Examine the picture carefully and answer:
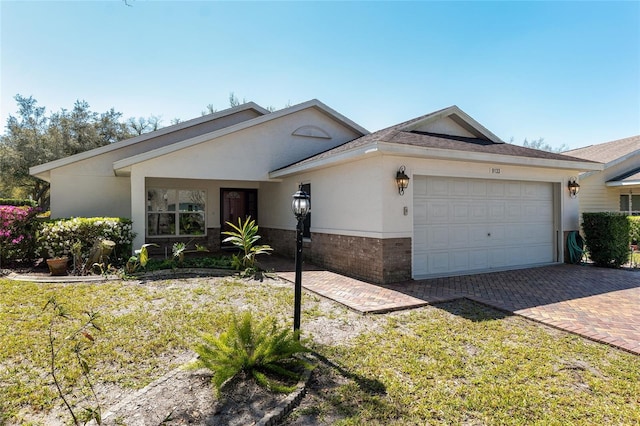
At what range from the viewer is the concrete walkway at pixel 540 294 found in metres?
5.17

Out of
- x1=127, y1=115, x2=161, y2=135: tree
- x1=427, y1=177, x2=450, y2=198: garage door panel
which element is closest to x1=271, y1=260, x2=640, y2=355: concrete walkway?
x1=427, y1=177, x2=450, y2=198: garage door panel

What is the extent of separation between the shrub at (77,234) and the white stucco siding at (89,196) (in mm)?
2827

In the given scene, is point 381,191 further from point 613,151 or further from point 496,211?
point 613,151

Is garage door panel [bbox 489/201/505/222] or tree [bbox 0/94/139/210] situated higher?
tree [bbox 0/94/139/210]

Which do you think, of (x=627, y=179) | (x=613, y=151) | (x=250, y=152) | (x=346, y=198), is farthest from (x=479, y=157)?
(x=613, y=151)

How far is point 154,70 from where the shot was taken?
11.7 metres

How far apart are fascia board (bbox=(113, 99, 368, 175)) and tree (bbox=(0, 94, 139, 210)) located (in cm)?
1688

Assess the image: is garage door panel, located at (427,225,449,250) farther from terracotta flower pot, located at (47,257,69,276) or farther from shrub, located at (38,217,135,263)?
terracotta flower pot, located at (47,257,69,276)

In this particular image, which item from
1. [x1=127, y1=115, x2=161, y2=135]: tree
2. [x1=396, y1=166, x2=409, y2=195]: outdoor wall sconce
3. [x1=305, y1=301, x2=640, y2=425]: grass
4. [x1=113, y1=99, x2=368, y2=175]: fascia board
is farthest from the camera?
[x1=127, y1=115, x2=161, y2=135]: tree

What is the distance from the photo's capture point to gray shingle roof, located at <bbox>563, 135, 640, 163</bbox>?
16734 mm

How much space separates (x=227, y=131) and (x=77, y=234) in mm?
5156

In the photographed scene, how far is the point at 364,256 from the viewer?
27.6 feet

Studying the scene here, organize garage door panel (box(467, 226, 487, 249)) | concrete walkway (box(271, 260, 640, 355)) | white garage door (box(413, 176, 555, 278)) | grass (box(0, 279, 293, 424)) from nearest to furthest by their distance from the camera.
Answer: grass (box(0, 279, 293, 424)) → concrete walkway (box(271, 260, 640, 355)) → white garage door (box(413, 176, 555, 278)) → garage door panel (box(467, 226, 487, 249))

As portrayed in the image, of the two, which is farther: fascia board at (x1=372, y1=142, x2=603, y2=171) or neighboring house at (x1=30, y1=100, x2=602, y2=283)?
neighboring house at (x1=30, y1=100, x2=602, y2=283)
